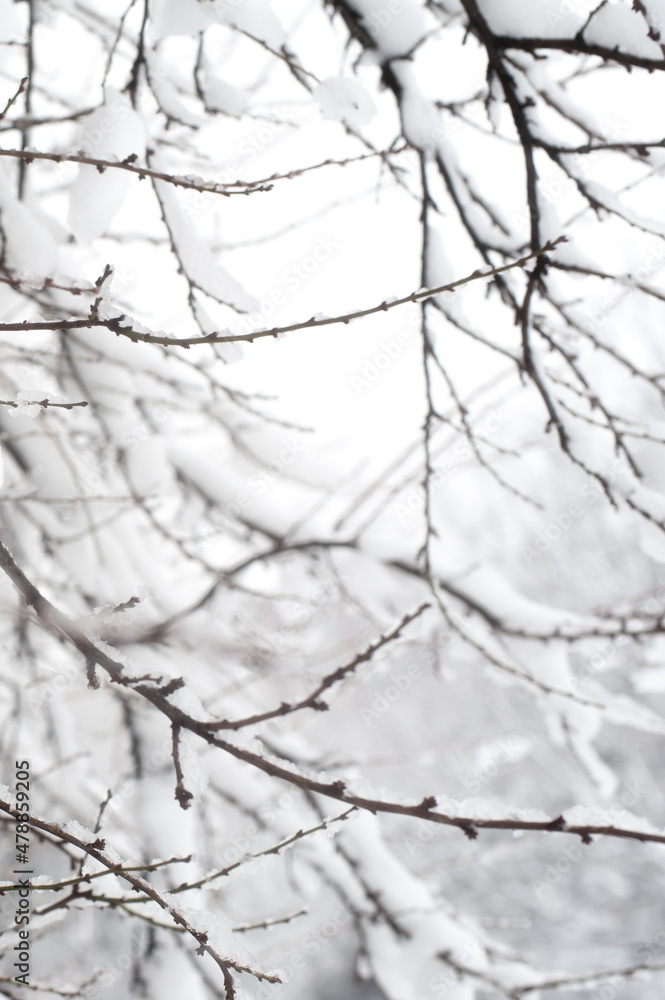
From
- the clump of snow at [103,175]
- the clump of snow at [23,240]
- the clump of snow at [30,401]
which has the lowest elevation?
the clump of snow at [30,401]

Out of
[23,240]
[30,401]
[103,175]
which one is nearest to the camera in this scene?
[30,401]

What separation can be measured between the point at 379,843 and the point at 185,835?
2.72 feet

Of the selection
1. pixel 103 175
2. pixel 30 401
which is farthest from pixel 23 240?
pixel 30 401

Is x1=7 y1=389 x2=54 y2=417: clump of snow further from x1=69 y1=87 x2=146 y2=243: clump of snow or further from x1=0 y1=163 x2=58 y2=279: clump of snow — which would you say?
x1=0 y1=163 x2=58 y2=279: clump of snow

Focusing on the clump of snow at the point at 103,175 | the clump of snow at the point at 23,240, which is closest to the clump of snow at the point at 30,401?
the clump of snow at the point at 103,175

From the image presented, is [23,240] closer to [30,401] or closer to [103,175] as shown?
[103,175]

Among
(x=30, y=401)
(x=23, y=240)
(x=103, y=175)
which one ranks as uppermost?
(x=23, y=240)

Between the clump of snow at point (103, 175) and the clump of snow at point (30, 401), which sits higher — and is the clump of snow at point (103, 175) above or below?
above

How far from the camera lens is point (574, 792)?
40.3ft

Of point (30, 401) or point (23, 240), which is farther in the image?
point (23, 240)

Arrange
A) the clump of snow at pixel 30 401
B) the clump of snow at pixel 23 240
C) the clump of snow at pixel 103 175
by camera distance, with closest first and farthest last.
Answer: the clump of snow at pixel 30 401 → the clump of snow at pixel 103 175 → the clump of snow at pixel 23 240

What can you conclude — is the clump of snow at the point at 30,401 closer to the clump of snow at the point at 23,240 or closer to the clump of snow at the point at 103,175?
the clump of snow at the point at 103,175

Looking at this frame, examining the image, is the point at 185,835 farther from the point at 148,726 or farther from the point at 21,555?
the point at 21,555

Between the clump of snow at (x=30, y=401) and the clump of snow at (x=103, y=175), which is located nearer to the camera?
the clump of snow at (x=30, y=401)
